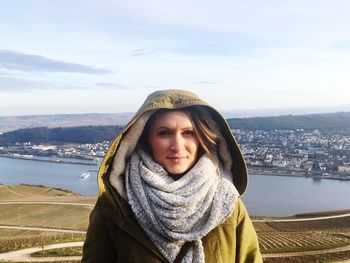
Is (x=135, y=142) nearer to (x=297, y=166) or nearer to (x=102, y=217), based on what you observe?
(x=102, y=217)

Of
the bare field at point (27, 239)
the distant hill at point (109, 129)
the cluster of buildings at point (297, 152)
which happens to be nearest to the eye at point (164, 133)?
the bare field at point (27, 239)

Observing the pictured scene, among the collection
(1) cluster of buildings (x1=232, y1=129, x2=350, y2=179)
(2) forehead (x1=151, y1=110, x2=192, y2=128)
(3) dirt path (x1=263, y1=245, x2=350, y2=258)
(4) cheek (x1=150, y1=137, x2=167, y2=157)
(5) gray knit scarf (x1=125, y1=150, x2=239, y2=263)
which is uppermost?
(2) forehead (x1=151, y1=110, x2=192, y2=128)

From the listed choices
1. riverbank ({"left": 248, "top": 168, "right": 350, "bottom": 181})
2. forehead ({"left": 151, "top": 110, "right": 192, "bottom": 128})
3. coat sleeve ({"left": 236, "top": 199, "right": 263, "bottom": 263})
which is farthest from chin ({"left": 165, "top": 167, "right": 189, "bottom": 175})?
riverbank ({"left": 248, "top": 168, "right": 350, "bottom": 181})

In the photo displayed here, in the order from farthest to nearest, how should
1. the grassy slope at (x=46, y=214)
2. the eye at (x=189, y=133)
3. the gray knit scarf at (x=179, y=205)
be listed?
1. the grassy slope at (x=46, y=214)
2. the eye at (x=189, y=133)
3. the gray knit scarf at (x=179, y=205)

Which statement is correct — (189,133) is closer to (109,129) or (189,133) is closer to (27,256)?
(27,256)

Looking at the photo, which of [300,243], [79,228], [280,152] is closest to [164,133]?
[300,243]

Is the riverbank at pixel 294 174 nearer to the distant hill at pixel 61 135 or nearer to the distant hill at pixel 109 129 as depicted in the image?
the distant hill at pixel 109 129

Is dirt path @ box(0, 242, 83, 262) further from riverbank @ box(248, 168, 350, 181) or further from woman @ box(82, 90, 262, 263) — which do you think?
riverbank @ box(248, 168, 350, 181)
